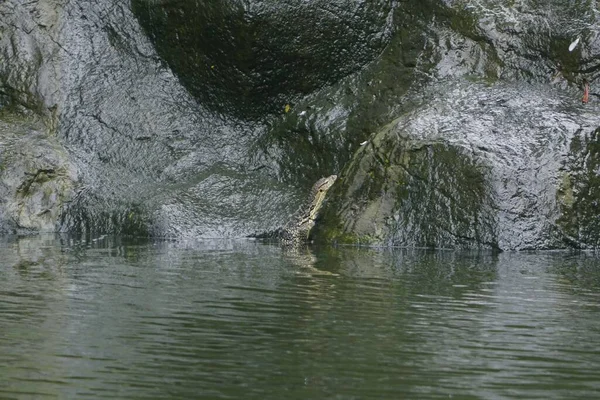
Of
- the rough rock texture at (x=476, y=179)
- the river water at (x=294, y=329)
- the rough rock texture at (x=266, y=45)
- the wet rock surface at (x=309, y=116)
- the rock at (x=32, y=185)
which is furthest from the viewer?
the rough rock texture at (x=266, y=45)

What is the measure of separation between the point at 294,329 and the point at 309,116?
363 inches

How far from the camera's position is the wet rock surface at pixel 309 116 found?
12.5 metres

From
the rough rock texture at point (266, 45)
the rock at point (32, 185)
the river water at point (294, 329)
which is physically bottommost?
the river water at point (294, 329)

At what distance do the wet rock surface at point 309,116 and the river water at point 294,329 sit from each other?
2258 millimetres

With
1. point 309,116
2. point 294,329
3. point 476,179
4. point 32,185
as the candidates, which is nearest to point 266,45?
point 309,116

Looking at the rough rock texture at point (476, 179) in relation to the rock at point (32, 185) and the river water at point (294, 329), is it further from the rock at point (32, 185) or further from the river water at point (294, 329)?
the rock at point (32, 185)

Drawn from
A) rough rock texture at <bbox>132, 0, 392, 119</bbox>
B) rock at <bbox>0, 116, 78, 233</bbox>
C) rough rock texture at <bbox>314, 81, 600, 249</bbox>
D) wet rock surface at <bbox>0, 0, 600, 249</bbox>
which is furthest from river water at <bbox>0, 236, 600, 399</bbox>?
rough rock texture at <bbox>132, 0, 392, 119</bbox>

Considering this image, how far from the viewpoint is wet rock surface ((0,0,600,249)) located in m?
12.5

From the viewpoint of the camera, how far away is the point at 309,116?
15219mm

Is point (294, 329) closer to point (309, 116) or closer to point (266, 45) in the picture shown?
point (309, 116)

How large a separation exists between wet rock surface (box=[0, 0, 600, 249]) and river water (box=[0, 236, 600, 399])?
7.41 ft

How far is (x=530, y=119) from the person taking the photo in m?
13.0

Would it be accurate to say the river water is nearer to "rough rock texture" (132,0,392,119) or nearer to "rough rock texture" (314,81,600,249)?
"rough rock texture" (314,81,600,249)

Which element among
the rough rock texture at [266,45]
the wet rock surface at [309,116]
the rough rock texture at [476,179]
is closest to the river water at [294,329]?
the rough rock texture at [476,179]
